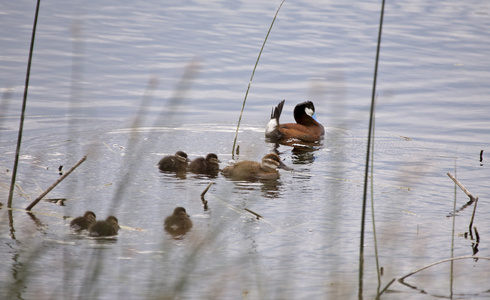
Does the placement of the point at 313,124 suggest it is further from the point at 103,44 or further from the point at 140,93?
the point at 103,44

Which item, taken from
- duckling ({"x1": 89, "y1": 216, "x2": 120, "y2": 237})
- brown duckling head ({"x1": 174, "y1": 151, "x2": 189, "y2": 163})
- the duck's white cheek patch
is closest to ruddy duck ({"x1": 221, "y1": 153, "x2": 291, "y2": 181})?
brown duckling head ({"x1": 174, "y1": 151, "x2": 189, "y2": 163})

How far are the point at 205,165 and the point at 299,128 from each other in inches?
99.5

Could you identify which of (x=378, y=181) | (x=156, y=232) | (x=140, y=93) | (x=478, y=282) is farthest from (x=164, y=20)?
(x=478, y=282)

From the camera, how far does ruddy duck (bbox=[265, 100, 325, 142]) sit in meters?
9.50

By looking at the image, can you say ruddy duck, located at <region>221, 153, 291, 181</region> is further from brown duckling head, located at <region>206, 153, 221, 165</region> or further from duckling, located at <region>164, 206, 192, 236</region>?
duckling, located at <region>164, 206, 192, 236</region>

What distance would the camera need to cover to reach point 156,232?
5.48 metres

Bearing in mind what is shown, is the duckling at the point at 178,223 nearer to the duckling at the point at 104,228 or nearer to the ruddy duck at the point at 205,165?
the duckling at the point at 104,228

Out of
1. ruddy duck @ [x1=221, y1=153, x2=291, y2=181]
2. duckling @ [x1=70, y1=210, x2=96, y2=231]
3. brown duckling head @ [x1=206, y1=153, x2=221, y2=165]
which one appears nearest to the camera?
duckling @ [x1=70, y1=210, x2=96, y2=231]

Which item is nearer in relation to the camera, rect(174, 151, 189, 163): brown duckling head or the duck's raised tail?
rect(174, 151, 189, 163): brown duckling head

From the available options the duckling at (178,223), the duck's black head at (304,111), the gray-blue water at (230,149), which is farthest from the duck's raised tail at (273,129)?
the duckling at (178,223)

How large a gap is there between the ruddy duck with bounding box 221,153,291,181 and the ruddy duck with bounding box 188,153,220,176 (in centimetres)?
10

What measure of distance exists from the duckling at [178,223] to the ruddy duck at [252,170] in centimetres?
176

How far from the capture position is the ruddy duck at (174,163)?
747 centimetres

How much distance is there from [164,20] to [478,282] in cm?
1332
